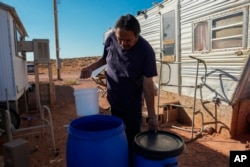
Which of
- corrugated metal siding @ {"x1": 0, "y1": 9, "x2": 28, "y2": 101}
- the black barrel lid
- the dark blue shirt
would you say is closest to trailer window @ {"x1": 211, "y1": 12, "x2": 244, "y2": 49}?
the dark blue shirt

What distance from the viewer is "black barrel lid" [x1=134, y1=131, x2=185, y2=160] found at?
5.56 ft

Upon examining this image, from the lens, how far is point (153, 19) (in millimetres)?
7645

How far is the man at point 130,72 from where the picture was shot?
2.14 metres

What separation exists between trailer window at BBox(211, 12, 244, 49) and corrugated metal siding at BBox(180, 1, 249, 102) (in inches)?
5.6

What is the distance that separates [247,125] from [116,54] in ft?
13.7

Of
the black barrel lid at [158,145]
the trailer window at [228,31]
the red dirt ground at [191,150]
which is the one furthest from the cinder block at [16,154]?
the trailer window at [228,31]

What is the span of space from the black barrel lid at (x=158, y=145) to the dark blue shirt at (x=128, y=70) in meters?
0.50

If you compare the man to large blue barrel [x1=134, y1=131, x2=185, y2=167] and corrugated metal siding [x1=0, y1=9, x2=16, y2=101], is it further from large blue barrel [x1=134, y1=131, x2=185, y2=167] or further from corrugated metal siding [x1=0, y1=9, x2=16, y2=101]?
corrugated metal siding [x1=0, y1=9, x2=16, y2=101]

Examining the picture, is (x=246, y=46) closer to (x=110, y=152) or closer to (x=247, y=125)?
(x=247, y=125)

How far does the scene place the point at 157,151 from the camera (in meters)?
1.70

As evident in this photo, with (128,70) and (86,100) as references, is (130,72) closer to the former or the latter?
(128,70)

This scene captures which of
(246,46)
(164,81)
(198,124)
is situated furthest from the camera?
(164,81)

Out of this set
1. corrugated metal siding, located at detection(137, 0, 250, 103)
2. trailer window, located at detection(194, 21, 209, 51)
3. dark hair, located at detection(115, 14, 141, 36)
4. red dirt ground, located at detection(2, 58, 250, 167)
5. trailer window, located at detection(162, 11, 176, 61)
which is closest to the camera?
dark hair, located at detection(115, 14, 141, 36)

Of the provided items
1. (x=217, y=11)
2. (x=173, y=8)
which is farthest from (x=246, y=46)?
(x=173, y=8)
